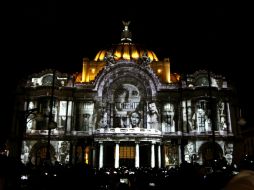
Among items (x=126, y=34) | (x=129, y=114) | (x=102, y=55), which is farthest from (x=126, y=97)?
(x=126, y=34)

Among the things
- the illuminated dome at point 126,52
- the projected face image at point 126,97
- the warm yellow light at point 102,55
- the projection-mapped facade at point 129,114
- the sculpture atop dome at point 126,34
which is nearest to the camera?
the projection-mapped facade at point 129,114

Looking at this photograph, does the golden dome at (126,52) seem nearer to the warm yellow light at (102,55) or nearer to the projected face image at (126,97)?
the warm yellow light at (102,55)

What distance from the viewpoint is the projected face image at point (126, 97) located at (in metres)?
49.2

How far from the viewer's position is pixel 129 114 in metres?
49.0

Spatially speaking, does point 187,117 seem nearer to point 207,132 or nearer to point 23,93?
point 207,132

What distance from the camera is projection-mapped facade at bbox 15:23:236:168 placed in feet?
151

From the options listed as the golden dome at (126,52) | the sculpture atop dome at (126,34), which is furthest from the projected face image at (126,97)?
the sculpture atop dome at (126,34)

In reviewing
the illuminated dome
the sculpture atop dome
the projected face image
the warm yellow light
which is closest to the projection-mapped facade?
the projected face image

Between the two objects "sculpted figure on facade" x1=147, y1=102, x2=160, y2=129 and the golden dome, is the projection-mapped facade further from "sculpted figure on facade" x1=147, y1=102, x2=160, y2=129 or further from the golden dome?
the golden dome

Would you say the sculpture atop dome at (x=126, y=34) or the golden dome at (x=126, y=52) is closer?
the golden dome at (x=126, y=52)

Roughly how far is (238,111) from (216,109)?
151 inches

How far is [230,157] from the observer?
46031 millimetres

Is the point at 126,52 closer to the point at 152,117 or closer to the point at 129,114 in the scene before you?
the point at 129,114

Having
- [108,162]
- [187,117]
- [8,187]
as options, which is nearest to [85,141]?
[108,162]
